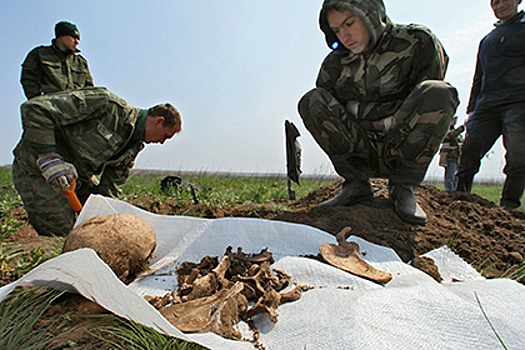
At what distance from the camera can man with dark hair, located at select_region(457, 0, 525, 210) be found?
3408 millimetres

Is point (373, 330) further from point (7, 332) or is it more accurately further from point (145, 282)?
point (7, 332)

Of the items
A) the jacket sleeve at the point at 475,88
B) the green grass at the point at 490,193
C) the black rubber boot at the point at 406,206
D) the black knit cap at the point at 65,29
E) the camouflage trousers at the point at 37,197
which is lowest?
the green grass at the point at 490,193

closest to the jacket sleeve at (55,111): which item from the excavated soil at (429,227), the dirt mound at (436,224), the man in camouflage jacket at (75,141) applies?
the man in camouflage jacket at (75,141)

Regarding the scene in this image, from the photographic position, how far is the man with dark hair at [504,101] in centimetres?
341

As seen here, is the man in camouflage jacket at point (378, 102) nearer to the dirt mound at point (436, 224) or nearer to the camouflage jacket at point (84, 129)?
the dirt mound at point (436, 224)

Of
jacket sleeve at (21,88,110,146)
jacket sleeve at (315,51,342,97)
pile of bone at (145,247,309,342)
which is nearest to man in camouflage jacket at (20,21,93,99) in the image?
jacket sleeve at (21,88,110,146)

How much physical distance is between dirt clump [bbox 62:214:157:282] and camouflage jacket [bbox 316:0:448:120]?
2.00 metres

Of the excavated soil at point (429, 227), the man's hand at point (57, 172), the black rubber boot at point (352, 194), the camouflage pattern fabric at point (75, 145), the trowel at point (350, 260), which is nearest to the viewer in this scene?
the trowel at point (350, 260)

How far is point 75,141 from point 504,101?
12.9 feet

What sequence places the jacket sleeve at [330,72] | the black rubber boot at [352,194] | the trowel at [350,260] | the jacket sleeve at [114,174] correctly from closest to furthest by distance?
the trowel at [350,260], the black rubber boot at [352,194], the jacket sleeve at [330,72], the jacket sleeve at [114,174]

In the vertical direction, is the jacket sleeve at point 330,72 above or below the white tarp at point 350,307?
above

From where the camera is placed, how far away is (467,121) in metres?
3.92

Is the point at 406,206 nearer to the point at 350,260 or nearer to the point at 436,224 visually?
the point at 436,224

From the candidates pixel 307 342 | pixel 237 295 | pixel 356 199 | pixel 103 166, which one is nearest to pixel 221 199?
pixel 103 166
